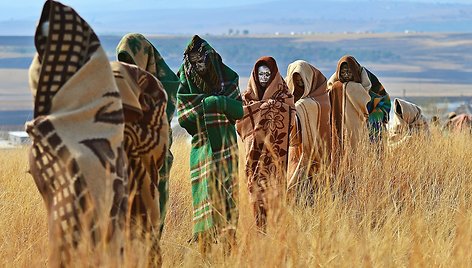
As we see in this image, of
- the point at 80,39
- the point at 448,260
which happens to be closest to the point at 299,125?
the point at 448,260

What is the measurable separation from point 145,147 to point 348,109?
5582mm

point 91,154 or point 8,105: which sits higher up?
point 91,154

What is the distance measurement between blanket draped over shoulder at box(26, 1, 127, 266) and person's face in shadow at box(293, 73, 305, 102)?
219 inches

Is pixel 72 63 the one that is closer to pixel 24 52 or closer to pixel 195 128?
pixel 195 128

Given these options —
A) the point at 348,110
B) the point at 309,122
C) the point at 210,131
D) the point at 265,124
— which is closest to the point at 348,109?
the point at 348,110

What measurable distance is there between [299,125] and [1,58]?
170m

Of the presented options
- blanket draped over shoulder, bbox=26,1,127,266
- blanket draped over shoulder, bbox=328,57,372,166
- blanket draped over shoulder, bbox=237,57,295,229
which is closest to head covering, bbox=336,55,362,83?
blanket draped over shoulder, bbox=328,57,372,166

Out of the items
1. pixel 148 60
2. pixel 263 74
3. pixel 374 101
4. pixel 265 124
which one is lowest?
pixel 374 101

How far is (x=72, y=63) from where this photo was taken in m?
4.91

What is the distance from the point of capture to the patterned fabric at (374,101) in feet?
37.6

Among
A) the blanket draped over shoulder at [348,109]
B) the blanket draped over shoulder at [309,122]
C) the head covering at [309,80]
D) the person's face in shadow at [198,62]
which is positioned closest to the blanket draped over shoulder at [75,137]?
the person's face in shadow at [198,62]

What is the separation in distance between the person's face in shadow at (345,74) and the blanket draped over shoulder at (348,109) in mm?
40

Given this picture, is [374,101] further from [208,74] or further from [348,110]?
[208,74]

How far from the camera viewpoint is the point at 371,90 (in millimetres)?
12211
